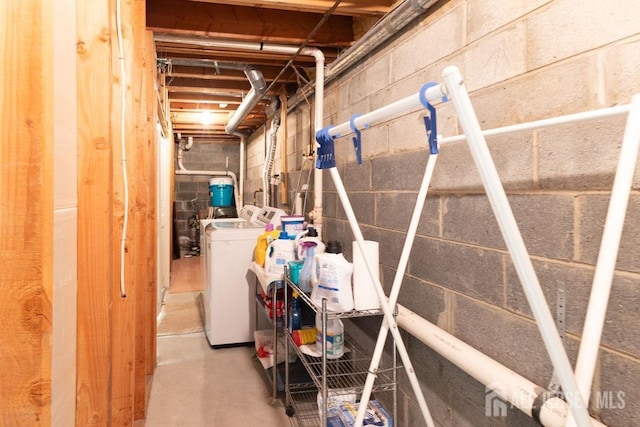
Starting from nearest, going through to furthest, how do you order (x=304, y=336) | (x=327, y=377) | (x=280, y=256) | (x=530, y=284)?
(x=530, y=284) → (x=327, y=377) → (x=304, y=336) → (x=280, y=256)

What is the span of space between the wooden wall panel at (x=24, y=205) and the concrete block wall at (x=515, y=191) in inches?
46.2

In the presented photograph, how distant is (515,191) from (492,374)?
541mm

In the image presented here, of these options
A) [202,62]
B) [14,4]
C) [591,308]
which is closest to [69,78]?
[14,4]

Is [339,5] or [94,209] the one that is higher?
[339,5]

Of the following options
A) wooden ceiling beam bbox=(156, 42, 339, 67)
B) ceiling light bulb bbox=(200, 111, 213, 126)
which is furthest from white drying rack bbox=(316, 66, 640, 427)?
ceiling light bulb bbox=(200, 111, 213, 126)

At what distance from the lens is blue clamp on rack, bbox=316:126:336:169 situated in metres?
1.36

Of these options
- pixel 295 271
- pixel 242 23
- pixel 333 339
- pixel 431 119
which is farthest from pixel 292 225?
pixel 431 119

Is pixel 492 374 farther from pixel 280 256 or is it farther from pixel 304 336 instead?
pixel 280 256

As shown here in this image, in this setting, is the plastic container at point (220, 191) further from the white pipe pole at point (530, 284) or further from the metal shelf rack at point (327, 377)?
the white pipe pole at point (530, 284)

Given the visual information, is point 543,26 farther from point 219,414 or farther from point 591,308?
point 219,414

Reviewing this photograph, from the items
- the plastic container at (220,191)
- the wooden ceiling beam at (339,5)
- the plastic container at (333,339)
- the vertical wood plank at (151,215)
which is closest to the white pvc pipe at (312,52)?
the vertical wood plank at (151,215)

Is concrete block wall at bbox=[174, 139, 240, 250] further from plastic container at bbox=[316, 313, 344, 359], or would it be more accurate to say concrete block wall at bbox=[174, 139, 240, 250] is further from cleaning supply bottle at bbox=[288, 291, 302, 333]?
plastic container at bbox=[316, 313, 344, 359]

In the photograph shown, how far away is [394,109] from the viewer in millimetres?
1013

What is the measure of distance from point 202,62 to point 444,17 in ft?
7.78
